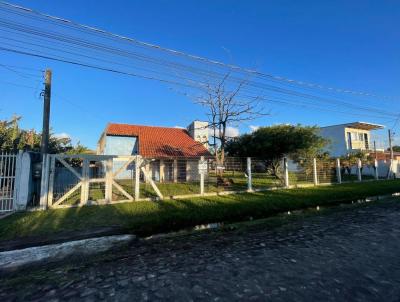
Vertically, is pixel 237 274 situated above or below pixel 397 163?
below

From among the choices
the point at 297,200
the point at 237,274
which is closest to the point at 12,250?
the point at 237,274

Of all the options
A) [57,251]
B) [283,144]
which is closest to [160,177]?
[283,144]

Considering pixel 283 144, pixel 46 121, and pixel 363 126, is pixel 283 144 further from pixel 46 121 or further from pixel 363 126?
pixel 363 126

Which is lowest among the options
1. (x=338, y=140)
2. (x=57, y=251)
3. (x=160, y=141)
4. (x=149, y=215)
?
(x=57, y=251)

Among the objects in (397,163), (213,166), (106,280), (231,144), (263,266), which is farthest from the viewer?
(397,163)

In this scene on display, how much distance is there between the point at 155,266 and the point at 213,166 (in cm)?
1022

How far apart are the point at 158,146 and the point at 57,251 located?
68.3 ft

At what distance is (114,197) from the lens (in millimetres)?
12156

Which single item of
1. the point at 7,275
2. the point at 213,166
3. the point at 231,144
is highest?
the point at 231,144

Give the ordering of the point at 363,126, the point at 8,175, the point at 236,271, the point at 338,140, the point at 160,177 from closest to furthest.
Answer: the point at 236,271 → the point at 8,175 → the point at 160,177 → the point at 338,140 → the point at 363,126

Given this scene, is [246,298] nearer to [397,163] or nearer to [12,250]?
[12,250]

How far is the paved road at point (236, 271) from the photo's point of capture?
331 cm

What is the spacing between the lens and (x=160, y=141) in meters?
27.2

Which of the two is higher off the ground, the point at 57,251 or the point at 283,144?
the point at 283,144
